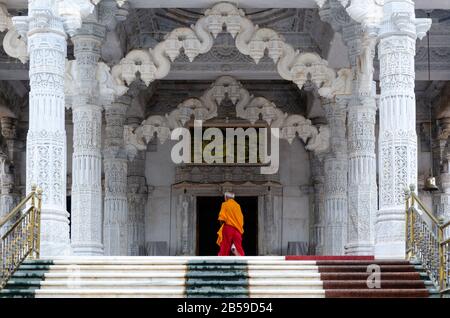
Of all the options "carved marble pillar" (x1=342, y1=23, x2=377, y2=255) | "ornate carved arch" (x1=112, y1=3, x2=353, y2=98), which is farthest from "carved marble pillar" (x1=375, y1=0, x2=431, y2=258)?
"ornate carved arch" (x1=112, y1=3, x2=353, y2=98)

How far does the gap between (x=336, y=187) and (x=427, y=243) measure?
8.48 meters

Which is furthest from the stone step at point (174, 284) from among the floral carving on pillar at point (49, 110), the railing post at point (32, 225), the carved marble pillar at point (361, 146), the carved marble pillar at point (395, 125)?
the carved marble pillar at point (361, 146)

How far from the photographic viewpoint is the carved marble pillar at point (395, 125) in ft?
42.8

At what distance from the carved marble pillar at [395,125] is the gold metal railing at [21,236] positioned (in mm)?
4327

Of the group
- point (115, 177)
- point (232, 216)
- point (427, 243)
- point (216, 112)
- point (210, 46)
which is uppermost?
point (210, 46)

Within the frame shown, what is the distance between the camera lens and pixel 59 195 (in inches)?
513

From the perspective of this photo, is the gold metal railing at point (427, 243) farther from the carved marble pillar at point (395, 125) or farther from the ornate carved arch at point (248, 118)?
the ornate carved arch at point (248, 118)

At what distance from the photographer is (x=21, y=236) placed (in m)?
12.0

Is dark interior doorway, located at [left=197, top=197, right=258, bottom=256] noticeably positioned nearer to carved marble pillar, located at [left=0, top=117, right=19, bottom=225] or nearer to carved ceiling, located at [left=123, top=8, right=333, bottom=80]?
carved ceiling, located at [left=123, top=8, right=333, bottom=80]

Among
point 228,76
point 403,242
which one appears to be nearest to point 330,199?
point 228,76

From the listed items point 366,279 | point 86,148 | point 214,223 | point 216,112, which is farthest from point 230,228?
point 214,223

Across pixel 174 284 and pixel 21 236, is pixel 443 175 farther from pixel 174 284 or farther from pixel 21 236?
pixel 21 236

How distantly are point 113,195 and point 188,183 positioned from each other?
16.6 ft
